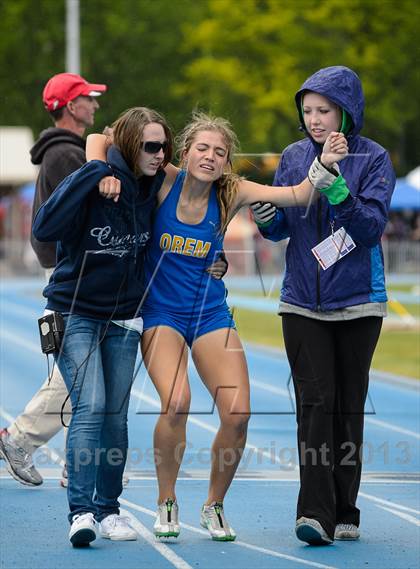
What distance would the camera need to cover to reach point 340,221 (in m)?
6.68

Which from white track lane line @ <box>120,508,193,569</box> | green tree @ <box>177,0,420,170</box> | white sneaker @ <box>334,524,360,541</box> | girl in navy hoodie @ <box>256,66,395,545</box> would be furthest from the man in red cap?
green tree @ <box>177,0,420,170</box>

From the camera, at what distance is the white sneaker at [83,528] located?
21.9ft

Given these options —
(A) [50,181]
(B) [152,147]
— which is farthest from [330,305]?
(A) [50,181]

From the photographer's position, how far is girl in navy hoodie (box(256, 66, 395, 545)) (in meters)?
6.83

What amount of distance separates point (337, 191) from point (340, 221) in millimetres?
168

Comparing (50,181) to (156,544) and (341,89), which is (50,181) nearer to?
(341,89)

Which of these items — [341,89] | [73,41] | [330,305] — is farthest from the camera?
[73,41]

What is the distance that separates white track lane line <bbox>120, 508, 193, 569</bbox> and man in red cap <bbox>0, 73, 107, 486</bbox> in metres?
0.86

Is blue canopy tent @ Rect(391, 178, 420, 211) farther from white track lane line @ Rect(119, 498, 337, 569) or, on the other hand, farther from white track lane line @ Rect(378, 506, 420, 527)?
white track lane line @ Rect(119, 498, 337, 569)

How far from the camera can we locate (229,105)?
49500mm

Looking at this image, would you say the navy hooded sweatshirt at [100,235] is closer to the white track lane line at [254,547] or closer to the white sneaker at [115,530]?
the white sneaker at [115,530]

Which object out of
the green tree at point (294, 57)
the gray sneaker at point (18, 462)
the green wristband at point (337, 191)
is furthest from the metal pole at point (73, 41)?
the green wristband at point (337, 191)

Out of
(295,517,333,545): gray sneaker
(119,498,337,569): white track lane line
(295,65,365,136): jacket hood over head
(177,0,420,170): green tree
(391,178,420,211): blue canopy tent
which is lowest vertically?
(119,498,337,569): white track lane line

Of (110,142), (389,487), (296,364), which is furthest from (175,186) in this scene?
(389,487)
